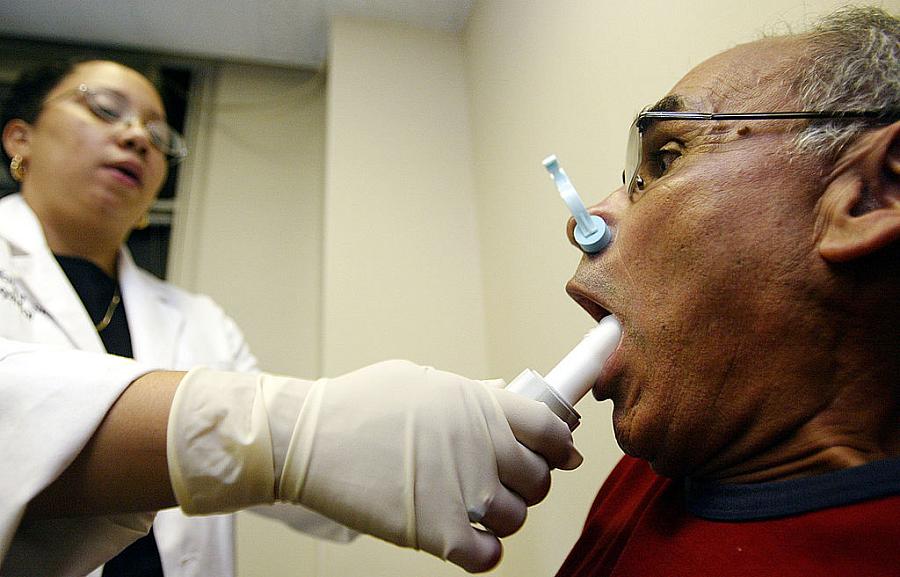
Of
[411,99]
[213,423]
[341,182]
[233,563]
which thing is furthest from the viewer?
[411,99]

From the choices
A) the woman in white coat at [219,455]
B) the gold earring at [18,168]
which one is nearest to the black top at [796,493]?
the woman in white coat at [219,455]

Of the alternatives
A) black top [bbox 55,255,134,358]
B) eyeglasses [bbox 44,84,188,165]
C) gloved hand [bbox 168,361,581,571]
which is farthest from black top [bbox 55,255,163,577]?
gloved hand [bbox 168,361,581,571]

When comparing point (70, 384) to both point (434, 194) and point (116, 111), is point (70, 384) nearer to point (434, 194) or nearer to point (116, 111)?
point (116, 111)

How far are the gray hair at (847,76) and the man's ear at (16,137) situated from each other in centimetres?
177

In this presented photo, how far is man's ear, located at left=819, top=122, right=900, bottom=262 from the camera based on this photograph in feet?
1.91

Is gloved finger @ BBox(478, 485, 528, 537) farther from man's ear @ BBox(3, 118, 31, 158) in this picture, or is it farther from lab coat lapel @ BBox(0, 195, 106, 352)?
man's ear @ BBox(3, 118, 31, 158)

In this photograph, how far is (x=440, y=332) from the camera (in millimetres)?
1813

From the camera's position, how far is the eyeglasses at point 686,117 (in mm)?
624

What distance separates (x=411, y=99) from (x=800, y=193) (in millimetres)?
1696

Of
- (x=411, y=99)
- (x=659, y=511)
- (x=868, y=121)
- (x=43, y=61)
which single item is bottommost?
(x=659, y=511)

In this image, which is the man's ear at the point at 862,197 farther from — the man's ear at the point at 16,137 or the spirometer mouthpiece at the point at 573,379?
the man's ear at the point at 16,137

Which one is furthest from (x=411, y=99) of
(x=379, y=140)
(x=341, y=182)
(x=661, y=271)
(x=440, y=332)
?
(x=661, y=271)

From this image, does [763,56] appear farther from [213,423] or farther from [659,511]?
[213,423]

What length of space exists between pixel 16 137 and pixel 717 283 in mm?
1782
